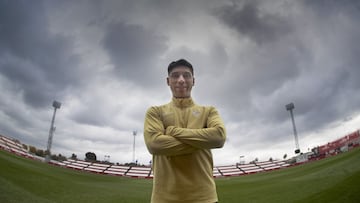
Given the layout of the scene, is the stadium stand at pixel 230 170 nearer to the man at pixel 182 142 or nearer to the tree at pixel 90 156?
the tree at pixel 90 156

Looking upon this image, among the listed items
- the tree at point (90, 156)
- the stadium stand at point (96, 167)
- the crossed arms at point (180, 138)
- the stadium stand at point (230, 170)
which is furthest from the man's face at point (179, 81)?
the tree at point (90, 156)

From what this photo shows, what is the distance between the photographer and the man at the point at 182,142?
1.98 meters

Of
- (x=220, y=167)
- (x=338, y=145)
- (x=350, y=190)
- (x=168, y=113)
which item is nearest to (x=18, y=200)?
(x=168, y=113)

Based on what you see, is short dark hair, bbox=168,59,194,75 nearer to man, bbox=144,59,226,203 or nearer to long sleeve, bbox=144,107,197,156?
man, bbox=144,59,226,203

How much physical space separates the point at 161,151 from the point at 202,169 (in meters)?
0.43

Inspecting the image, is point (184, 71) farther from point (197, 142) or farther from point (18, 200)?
point (18, 200)

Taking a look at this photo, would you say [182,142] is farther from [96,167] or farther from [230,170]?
[96,167]

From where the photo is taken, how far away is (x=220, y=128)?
2.21 metres

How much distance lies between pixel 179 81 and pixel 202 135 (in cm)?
64

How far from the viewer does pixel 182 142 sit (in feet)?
6.73

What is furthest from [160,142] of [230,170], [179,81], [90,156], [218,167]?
[90,156]

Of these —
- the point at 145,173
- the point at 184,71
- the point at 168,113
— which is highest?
the point at 184,71

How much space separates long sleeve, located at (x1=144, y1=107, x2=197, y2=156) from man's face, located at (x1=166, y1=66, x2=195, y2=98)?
410 mm

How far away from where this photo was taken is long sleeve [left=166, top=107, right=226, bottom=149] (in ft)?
6.69
